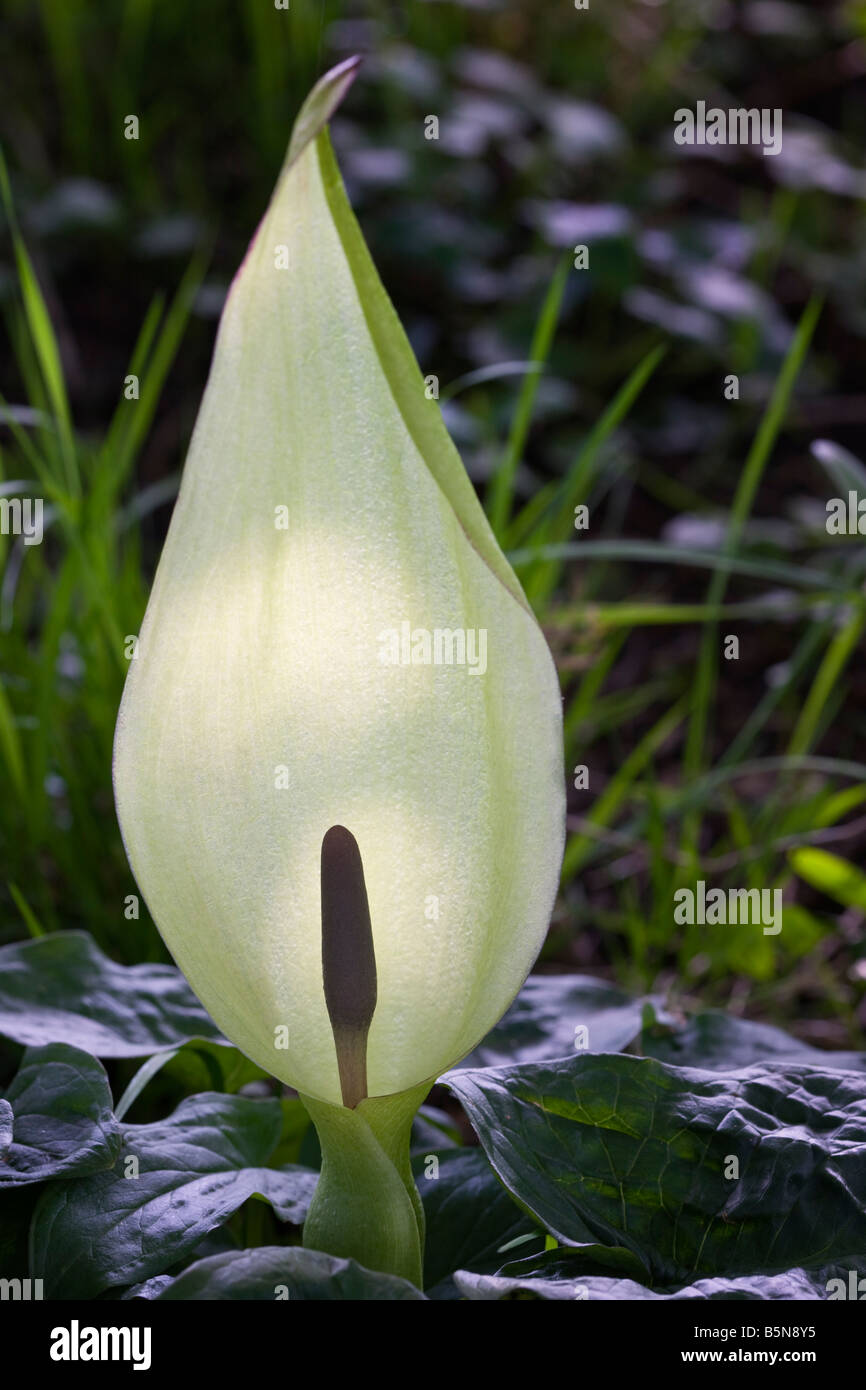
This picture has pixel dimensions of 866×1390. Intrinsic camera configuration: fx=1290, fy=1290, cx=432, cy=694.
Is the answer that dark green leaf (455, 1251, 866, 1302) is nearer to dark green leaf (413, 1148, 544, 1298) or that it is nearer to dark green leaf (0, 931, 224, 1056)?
dark green leaf (413, 1148, 544, 1298)

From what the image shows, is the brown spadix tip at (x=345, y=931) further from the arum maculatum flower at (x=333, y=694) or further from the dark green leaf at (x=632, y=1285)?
the dark green leaf at (x=632, y=1285)

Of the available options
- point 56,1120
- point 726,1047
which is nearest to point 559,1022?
point 726,1047

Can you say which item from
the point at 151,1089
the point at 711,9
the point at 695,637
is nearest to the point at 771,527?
the point at 695,637

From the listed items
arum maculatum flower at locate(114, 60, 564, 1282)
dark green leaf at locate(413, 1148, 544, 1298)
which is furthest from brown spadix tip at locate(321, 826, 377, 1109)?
dark green leaf at locate(413, 1148, 544, 1298)

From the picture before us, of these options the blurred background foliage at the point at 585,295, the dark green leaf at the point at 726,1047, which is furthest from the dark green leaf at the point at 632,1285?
the blurred background foliage at the point at 585,295
